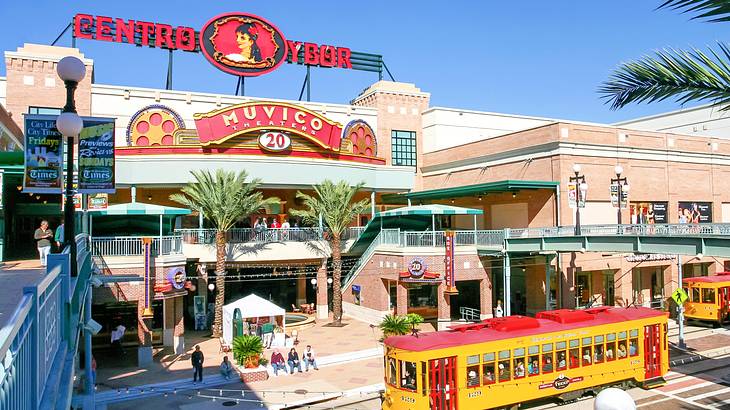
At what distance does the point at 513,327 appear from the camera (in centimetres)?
2028

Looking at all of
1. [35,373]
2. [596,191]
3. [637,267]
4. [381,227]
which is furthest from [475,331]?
[637,267]

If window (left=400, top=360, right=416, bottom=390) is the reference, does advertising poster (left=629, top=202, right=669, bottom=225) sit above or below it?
above

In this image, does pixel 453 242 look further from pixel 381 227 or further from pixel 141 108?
pixel 141 108

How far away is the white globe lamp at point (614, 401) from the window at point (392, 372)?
15034 millimetres

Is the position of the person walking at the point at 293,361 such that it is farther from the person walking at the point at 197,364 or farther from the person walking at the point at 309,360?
the person walking at the point at 197,364

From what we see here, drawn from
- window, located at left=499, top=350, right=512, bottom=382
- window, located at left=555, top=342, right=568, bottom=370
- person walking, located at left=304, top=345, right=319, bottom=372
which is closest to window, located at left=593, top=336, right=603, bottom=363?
window, located at left=555, top=342, right=568, bottom=370

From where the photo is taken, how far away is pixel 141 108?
139ft

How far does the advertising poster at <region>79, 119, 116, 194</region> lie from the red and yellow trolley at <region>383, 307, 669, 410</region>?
10.6 metres

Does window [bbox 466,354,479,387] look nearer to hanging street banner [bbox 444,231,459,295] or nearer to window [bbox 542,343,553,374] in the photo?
window [bbox 542,343,553,374]

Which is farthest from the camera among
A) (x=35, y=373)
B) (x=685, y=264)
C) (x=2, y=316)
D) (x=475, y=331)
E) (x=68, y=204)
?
(x=685, y=264)

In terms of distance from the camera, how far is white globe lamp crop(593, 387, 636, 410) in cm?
430

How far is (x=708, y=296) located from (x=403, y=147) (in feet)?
86.4

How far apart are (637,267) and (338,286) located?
859 inches

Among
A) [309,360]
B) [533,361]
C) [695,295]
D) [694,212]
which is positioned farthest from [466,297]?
[533,361]
